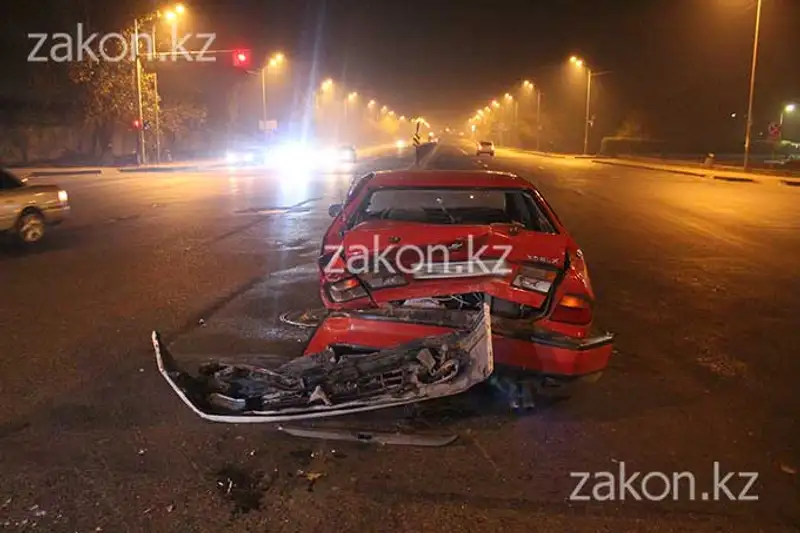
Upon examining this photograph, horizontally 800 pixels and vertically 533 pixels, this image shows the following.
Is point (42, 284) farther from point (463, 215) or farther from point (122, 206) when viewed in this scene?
point (122, 206)

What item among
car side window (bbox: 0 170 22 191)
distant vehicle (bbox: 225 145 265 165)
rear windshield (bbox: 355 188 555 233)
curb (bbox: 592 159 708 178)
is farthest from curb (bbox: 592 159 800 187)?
car side window (bbox: 0 170 22 191)

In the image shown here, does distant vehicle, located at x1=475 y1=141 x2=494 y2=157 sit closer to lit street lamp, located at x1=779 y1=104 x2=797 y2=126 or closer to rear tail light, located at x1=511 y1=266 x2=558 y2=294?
lit street lamp, located at x1=779 y1=104 x2=797 y2=126

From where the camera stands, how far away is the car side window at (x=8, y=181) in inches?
544

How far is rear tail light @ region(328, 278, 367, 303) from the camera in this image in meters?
5.70

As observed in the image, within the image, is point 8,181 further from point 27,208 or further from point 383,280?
point 383,280

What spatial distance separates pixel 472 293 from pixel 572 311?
746 millimetres

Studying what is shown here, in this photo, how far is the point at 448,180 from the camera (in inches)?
264

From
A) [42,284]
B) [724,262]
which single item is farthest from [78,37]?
[724,262]

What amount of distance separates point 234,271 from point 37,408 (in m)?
5.72

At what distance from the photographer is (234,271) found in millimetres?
11164

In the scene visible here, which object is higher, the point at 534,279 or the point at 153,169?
the point at 534,279

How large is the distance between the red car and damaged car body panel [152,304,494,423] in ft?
0.26

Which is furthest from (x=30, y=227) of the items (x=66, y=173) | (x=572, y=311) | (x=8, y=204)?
(x=66, y=173)

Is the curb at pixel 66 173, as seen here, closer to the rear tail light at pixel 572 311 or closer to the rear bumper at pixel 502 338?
the rear bumper at pixel 502 338
